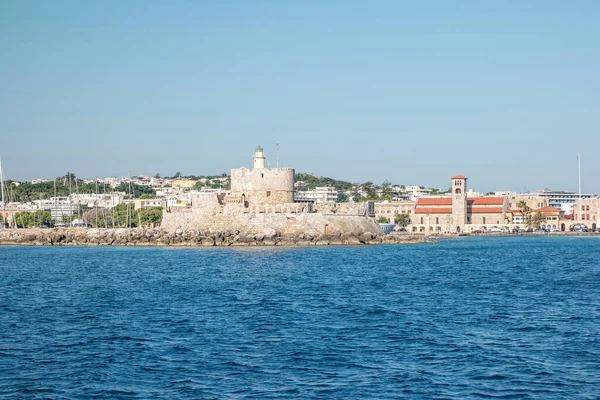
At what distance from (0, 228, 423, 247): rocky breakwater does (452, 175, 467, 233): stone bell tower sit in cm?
2907

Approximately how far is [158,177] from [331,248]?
150083mm

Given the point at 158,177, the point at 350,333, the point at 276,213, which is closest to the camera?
the point at 350,333

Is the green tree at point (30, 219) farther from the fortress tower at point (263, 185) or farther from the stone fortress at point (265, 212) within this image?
the fortress tower at point (263, 185)

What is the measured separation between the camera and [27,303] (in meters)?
20.1

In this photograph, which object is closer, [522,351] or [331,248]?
[522,351]

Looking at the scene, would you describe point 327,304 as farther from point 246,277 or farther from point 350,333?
point 246,277

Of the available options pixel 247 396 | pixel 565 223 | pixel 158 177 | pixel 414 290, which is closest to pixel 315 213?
pixel 414 290

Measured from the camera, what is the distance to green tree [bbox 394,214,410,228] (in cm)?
9056

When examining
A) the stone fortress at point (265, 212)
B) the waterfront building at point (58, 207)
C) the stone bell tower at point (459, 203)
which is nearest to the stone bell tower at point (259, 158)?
the stone fortress at point (265, 212)

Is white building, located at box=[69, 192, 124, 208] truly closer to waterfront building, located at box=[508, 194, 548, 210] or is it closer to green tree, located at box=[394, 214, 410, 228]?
green tree, located at box=[394, 214, 410, 228]

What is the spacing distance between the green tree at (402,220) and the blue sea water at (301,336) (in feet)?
205

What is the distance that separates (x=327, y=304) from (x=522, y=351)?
6.85 m

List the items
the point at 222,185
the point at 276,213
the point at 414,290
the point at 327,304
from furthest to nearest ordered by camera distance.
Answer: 1. the point at 222,185
2. the point at 276,213
3. the point at 414,290
4. the point at 327,304

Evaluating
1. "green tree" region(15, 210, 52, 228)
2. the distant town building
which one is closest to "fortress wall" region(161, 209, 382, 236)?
"green tree" region(15, 210, 52, 228)
